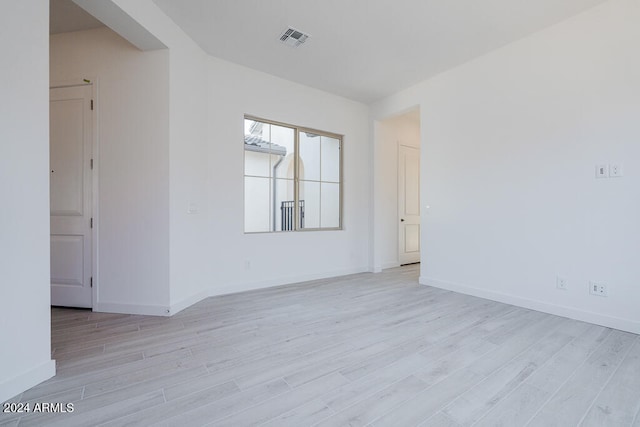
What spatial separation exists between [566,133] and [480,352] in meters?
2.32

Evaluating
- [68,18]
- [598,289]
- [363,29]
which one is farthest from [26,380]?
[598,289]

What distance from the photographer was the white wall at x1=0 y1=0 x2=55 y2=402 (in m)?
1.55

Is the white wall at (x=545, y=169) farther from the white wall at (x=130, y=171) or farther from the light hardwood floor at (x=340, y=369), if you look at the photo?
the white wall at (x=130, y=171)

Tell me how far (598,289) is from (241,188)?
3.92 meters

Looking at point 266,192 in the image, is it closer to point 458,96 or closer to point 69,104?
point 69,104

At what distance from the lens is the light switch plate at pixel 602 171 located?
2.55 m

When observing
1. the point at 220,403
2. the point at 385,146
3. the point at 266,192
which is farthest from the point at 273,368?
the point at 385,146

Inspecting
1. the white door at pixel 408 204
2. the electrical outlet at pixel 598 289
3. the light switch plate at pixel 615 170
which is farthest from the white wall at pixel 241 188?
the light switch plate at pixel 615 170

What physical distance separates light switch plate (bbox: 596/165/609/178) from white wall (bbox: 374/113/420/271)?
287 centimetres

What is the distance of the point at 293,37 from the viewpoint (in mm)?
3113

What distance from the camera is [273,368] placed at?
187cm

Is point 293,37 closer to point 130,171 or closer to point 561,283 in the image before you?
point 130,171

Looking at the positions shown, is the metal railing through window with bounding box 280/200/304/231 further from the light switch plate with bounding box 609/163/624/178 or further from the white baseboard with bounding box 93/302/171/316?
the light switch plate with bounding box 609/163/624/178

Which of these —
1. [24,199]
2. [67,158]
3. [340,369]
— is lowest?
[340,369]
